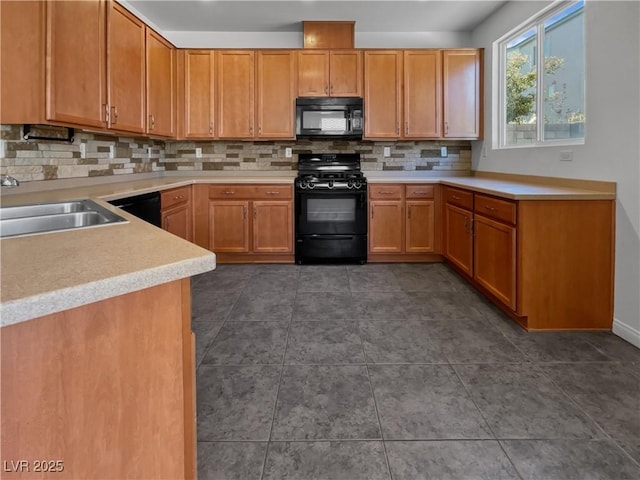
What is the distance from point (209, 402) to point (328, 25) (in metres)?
4.15

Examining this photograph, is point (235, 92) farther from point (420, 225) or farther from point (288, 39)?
point (420, 225)

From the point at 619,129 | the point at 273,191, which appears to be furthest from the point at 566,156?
the point at 273,191

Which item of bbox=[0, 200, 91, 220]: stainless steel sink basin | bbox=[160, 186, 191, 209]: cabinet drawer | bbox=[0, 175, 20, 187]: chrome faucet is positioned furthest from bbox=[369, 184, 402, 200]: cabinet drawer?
bbox=[0, 175, 20, 187]: chrome faucet

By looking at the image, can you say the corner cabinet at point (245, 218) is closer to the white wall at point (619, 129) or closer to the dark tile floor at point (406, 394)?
the dark tile floor at point (406, 394)

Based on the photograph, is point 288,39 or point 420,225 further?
point 288,39

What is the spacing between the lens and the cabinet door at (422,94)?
182 inches

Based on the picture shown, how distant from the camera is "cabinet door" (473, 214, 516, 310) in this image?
2.78 m

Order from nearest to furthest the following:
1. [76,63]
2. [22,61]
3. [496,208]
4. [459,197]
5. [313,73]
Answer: [22,61] → [76,63] → [496,208] → [459,197] → [313,73]

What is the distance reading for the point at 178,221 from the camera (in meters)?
4.08

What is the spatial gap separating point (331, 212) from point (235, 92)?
5.58 ft

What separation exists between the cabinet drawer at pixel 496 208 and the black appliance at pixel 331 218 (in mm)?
1392

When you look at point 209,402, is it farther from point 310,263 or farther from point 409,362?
point 310,263

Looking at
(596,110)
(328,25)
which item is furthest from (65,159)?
(596,110)

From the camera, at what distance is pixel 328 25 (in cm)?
461
